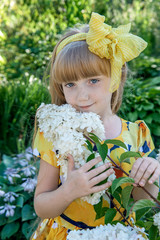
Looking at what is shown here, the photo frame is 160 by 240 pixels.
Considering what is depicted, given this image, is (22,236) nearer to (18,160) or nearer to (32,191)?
(32,191)

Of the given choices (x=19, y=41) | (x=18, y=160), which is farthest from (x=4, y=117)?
(x=19, y=41)

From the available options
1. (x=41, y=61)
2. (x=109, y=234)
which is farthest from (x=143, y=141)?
(x=41, y=61)

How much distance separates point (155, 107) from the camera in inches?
161

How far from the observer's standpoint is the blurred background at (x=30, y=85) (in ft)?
8.67

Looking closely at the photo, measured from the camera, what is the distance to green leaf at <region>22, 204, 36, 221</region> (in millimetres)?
2539

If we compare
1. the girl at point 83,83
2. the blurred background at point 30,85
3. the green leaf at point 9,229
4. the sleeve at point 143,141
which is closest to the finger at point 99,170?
the girl at point 83,83

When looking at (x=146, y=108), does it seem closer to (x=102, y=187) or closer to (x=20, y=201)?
(x=20, y=201)

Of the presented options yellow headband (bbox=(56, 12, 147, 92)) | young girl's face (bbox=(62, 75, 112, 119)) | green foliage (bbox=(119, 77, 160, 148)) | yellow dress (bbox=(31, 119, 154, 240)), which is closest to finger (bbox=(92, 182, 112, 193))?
yellow dress (bbox=(31, 119, 154, 240))

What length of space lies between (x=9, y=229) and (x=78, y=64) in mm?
1608

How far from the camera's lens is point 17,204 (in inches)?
103

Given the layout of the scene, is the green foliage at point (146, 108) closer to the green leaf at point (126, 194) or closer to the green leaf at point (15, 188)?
the green leaf at point (15, 188)

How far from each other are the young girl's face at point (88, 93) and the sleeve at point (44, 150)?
289mm

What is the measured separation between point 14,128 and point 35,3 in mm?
3493

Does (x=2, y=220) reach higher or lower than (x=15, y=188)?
lower
